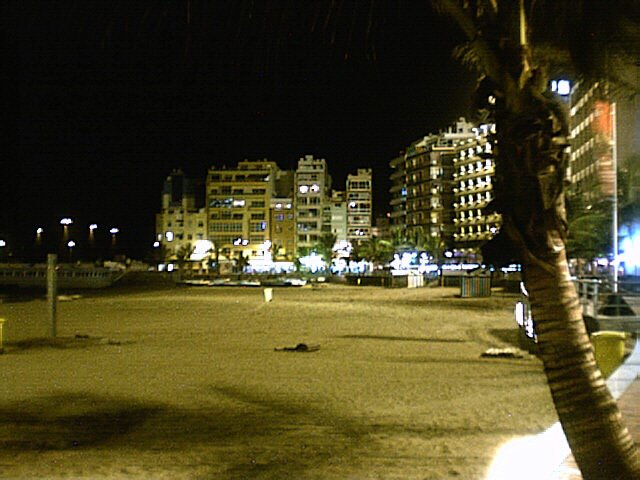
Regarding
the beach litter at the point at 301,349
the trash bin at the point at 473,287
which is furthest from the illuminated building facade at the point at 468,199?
the beach litter at the point at 301,349

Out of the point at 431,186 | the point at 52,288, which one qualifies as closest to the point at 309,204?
the point at 431,186

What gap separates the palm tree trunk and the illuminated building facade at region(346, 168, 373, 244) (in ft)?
385

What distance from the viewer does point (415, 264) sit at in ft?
325

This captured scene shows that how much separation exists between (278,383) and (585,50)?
862 centimetres

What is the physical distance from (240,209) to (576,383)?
380 ft

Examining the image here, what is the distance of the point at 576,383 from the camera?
3.99 m

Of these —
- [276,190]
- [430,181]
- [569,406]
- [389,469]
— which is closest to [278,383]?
[389,469]

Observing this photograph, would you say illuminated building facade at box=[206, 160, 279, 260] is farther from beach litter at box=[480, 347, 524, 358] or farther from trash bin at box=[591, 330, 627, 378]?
trash bin at box=[591, 330, 627, 378]

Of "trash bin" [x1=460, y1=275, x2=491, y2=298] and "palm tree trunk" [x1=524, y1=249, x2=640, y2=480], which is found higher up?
"palm tree trunk" [x1=524, y1=249, x2=640, y2=480]

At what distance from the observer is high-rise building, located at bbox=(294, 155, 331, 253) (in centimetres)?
11694

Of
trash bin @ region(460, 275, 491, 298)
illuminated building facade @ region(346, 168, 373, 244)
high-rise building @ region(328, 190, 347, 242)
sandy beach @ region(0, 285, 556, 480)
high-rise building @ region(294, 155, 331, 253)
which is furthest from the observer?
illuminated building facade @ region(346, 168, 373, 244)

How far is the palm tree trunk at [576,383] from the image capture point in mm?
3982

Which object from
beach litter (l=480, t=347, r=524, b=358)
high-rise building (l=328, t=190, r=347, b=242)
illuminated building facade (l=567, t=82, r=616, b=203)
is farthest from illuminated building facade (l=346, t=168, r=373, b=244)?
beach litter (l=480, t=347, r=524, b=358)

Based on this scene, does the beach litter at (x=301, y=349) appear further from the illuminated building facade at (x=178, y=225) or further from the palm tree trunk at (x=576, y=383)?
the illuminated building facade at (x=178, y=225)
